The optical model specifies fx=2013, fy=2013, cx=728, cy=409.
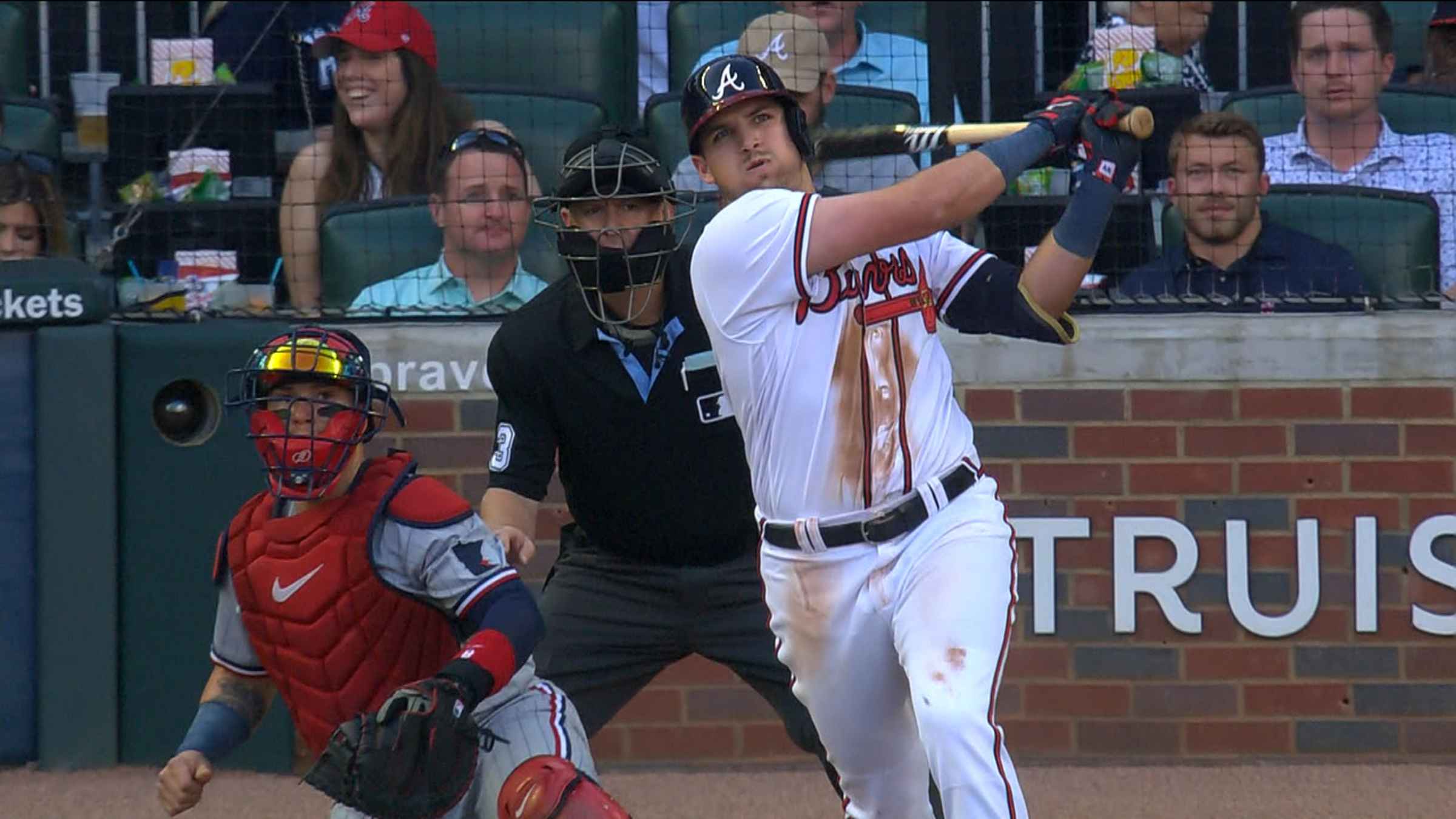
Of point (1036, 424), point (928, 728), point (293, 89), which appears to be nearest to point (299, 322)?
point (293, 89)

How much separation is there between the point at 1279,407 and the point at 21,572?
3.44 meters

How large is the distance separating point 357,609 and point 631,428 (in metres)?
0.92

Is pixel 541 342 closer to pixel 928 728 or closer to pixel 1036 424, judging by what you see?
pixel 928 728

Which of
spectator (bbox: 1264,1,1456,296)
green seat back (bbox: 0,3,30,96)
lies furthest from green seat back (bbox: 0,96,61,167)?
spectator (bbox: 1264,1,1456,296)

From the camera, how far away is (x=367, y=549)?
11.3ft

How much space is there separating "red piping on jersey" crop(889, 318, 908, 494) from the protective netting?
153cm

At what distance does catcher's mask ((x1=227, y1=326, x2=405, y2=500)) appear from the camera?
3.43 meters

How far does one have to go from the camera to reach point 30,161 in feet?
18.9

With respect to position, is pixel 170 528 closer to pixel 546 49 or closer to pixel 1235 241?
pixel 546 49

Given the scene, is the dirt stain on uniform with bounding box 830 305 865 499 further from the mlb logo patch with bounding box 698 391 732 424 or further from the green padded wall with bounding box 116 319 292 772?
the green padded wall with bounding box 116 319 292 772

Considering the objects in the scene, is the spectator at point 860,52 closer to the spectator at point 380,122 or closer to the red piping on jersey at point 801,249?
the spectator at point 380,122

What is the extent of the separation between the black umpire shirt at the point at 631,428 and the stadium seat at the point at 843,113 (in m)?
1.76

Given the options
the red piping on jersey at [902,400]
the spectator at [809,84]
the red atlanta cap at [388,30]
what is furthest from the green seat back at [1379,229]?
the red atlanta cap at [388,30]

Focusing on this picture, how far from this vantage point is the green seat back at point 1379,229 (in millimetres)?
5605
